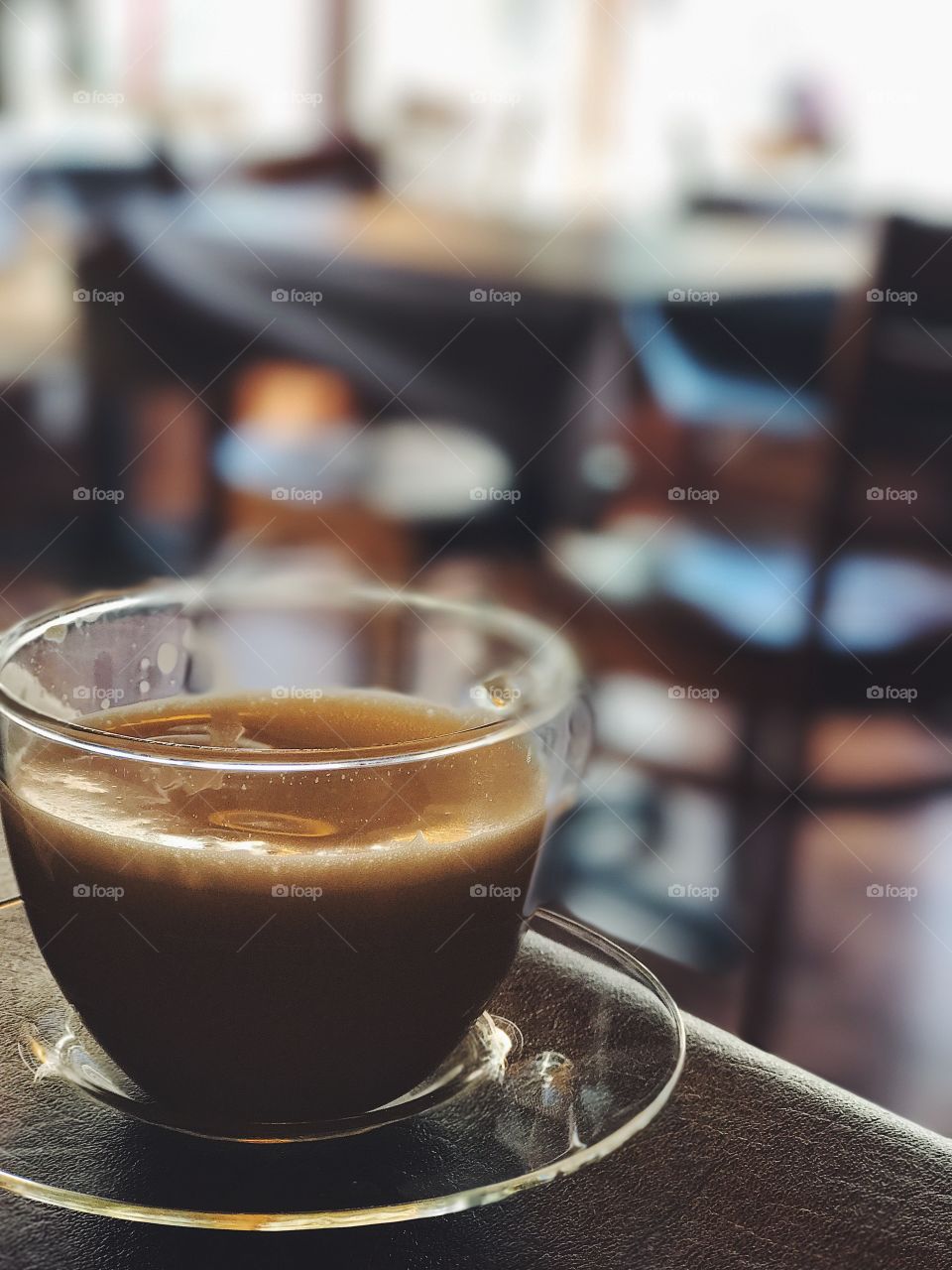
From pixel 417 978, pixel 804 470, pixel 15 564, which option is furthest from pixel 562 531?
pixel 417 978

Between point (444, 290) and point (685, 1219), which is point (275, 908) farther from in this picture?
point (444, 290)

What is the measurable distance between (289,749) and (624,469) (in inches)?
71.4

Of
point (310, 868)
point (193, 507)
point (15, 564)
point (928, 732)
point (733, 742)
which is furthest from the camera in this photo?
point (193, 507)

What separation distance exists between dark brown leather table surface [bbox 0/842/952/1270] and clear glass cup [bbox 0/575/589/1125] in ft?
0.13

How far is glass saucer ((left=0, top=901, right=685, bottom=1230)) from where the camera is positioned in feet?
1.28

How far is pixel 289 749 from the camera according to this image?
440 mm

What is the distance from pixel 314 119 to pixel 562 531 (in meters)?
4.55

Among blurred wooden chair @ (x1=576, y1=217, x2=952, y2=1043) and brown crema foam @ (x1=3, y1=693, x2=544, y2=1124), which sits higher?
brown crema foam @ (x1=3, y1=693, x2=544, y2=1124)

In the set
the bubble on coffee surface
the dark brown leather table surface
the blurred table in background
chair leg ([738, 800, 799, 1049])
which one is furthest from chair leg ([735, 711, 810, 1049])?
the bubble on coffee surface

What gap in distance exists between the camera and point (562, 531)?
201cm

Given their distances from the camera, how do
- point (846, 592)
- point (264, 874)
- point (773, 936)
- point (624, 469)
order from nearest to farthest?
point (264, 874), point (846, 592), point (773, 936), point (624, 469)

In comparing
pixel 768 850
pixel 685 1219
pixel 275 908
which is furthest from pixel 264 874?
pixel 768 850

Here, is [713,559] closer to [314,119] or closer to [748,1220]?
[748,1220]

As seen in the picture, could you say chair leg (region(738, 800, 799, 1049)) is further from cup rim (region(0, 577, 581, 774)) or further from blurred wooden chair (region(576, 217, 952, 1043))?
cup rim (region(0, 577, 581, 774))
